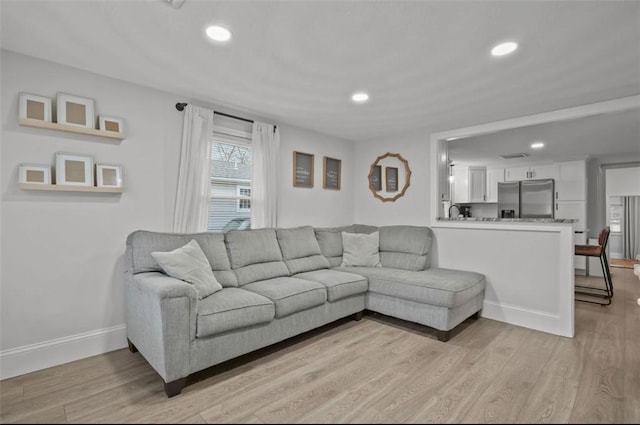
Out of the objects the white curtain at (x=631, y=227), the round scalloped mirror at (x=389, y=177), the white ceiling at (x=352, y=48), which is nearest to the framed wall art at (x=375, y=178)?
the round scalloped mirror at (x=389, y=177)

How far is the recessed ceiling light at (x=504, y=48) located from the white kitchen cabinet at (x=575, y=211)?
529 centimetres

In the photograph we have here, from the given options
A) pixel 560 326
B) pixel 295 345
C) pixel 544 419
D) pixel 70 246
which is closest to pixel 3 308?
pixel 70 246

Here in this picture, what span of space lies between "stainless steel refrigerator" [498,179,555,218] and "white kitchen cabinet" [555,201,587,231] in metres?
0.13

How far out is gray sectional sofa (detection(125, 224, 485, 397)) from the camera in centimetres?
201

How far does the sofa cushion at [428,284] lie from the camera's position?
2.86m

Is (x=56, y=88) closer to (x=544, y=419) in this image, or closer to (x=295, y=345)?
(x=295, y=345)

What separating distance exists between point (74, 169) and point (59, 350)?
1.38 meters

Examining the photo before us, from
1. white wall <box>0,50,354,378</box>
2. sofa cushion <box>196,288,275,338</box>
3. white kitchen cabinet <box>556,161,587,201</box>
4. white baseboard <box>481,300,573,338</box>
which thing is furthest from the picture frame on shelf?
white kitchen cabinet <box>556,161,587,201</box>

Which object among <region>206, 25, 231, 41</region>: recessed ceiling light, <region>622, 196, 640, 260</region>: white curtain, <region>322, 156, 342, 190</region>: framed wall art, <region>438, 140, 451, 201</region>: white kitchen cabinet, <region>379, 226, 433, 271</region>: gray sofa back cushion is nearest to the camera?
<region>206, 25, 231, 41</region>: recessed ceiling light

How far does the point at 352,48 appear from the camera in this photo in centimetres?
212

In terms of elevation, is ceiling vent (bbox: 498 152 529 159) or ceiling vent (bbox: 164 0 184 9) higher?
ceiling vent (bbox: 164 0 184 9)

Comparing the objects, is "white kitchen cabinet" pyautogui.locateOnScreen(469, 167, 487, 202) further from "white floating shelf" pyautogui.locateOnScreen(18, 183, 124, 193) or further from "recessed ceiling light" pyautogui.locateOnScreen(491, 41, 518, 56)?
"white floating shelf" pyautogui.locateOnScreen(18, 183, 124, 193)

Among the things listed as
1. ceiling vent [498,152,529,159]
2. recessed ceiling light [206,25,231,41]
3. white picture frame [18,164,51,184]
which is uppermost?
recessed ceiling light [206,25,231,41]

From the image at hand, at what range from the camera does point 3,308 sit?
7.20 feet
